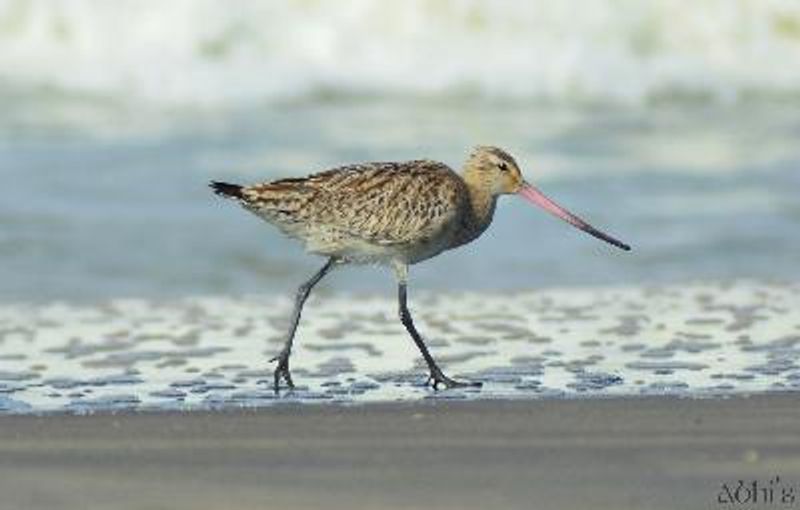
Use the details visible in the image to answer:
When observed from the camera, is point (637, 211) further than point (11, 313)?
Yes

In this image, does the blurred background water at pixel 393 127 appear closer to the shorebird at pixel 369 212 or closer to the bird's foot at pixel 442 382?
the shorebird at pixel 369 212

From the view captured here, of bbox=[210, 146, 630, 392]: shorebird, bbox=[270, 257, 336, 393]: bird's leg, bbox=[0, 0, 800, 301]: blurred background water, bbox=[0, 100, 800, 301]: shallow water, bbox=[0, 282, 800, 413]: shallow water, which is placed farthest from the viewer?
bbox=[0, 0, 800, 301]: blurred background water

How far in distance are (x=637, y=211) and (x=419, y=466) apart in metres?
6.12

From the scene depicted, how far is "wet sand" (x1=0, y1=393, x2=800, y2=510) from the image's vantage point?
6.16 meters

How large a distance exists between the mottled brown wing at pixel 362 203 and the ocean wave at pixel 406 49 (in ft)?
22.2

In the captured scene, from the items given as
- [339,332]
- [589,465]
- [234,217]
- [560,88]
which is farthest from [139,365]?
[560,88]

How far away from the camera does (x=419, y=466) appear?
21.7 ft

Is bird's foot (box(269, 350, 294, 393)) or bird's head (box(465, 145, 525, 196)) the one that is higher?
bird's head (box(465, 145, 525, 196))

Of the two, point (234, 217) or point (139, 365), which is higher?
point (234, 217)

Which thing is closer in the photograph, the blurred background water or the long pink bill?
the long pink bill

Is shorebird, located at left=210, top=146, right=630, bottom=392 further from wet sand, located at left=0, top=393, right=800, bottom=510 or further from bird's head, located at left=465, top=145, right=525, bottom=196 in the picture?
wet sand, located at left=0, top=393, right=800, bottom=510

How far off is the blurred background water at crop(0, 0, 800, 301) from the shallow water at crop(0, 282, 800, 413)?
1.69 feet

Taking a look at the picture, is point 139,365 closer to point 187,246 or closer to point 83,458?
point 83,458

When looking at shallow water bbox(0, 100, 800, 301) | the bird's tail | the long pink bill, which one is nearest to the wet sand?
the bird's tail
